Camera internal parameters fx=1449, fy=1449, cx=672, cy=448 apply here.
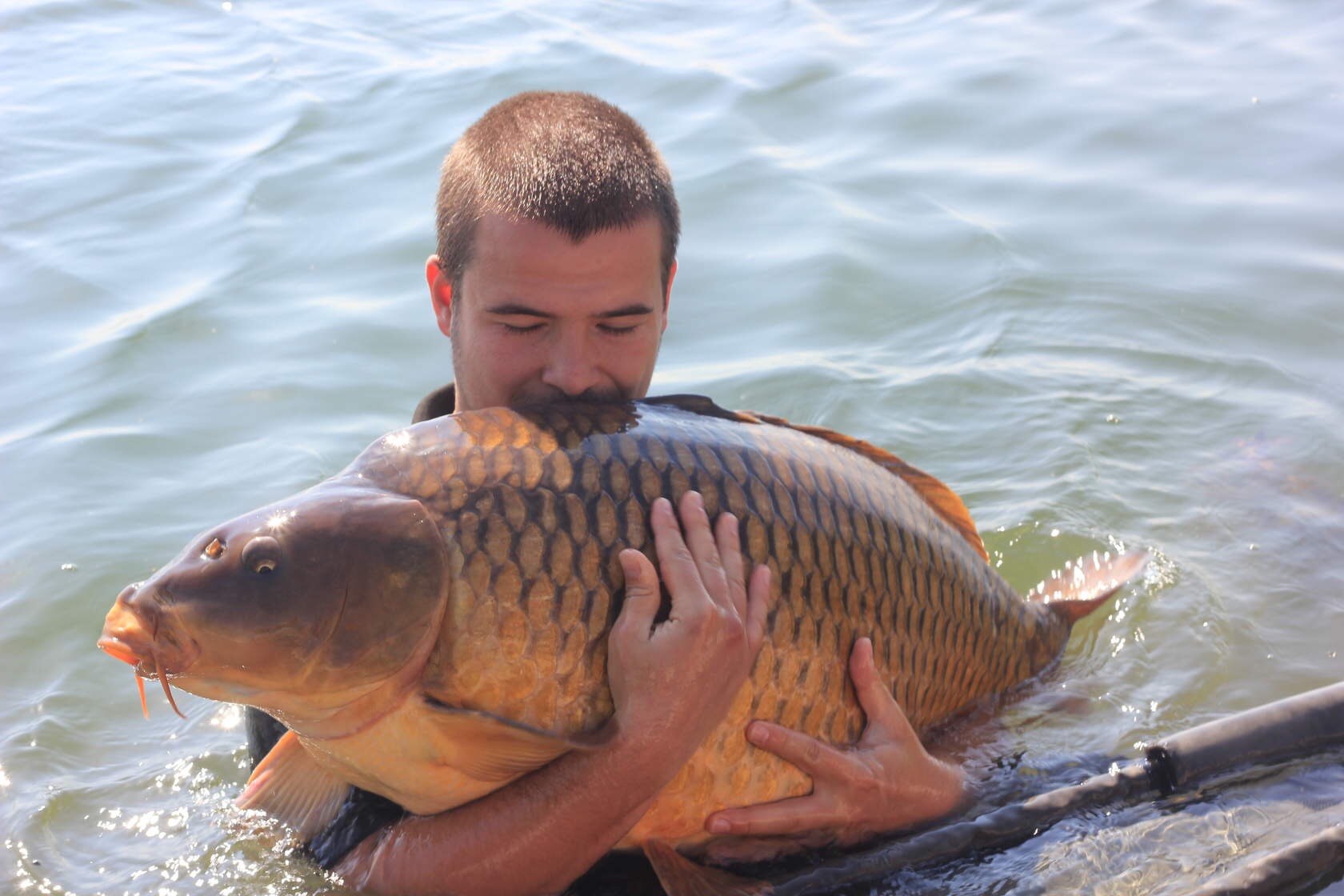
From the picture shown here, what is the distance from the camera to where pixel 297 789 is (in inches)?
95.2

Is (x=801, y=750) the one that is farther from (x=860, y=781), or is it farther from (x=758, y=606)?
(x=758, y=606)

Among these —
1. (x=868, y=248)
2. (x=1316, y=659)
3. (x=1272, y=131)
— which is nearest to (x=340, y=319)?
(x=868, y=248)

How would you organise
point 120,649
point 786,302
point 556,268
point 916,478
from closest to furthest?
point 120,649 < point 556,268 < point 916,478 < point 786,302

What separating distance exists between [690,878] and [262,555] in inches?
34.6

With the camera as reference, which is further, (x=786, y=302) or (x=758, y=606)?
(x=786, y=302)

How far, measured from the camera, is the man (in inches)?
85.5

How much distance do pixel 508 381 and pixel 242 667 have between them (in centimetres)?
92

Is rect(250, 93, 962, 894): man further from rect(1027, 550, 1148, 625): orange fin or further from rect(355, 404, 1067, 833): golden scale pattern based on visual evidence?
rect(1027, 550, 1148, 625): orange fin

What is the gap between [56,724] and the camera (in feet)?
11.7

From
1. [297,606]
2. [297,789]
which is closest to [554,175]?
[297,606]

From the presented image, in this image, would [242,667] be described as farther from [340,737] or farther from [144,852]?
[144,852]

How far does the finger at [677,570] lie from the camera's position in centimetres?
217

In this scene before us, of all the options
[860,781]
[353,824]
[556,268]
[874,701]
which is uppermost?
[556,268]

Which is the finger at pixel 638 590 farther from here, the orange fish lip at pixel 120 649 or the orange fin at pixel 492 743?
the orange fish lip at pixel 120 649
